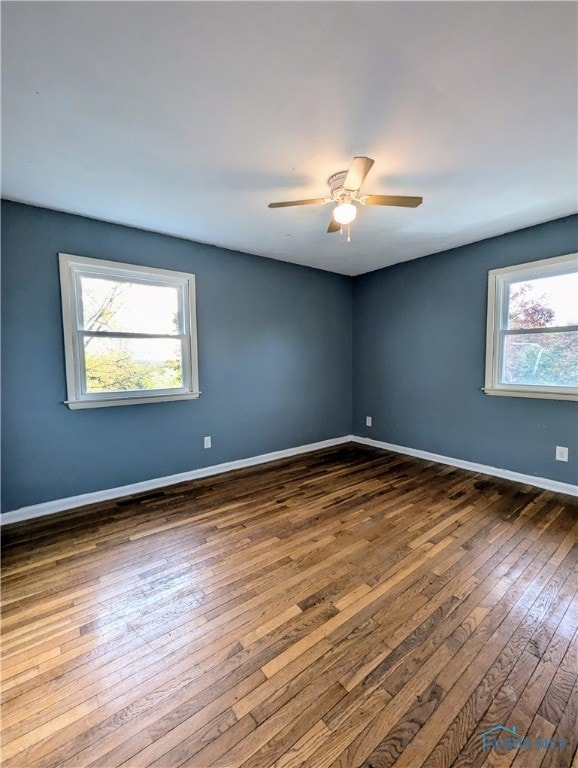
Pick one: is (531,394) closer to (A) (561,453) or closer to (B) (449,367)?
(A) (561,453)

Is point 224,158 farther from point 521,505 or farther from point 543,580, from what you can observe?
point 521,505

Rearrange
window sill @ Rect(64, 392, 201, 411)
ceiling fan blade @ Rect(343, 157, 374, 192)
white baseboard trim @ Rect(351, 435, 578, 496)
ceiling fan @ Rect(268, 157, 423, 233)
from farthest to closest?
white baseboard trim @ Rect(351, 435, 578, 496) → window sill @ Rect(64, 392, 201, 411) → ceiling fan @ Rect(268, 157, 423, 233) → ceiling fan blade @ Rect(343, 157, 374, 192)

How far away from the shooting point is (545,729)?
3.60ft

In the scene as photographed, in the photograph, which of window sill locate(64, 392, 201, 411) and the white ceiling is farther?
window sill locate(64, 392, 201, 411)

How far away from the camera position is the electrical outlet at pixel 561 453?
9.61ft

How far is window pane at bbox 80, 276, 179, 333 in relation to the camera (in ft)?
9.29

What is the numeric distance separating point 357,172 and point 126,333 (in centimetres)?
236

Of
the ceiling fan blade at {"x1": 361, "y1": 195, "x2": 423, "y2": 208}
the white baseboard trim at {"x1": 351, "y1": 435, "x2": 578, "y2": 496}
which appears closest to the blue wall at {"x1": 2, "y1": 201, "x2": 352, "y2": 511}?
the white baseboard trim at {"x1": 351, "y1": 435, "x2": 578, "y2": 496}

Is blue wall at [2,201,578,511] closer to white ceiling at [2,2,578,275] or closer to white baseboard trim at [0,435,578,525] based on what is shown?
white baseboard trim at [0,435,578,525]

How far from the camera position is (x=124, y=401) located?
2.95 meters

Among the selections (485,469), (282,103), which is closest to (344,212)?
(282,103)

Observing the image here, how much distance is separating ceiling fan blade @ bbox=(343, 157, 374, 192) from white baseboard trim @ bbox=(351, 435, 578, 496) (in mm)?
3117

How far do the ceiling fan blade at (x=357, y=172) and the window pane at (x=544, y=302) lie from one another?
2285 millimetres

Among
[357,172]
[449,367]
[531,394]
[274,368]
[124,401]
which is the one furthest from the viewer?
[274,368]
